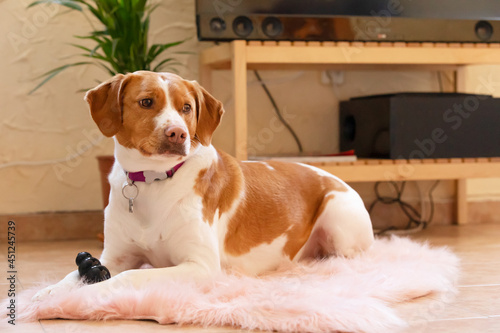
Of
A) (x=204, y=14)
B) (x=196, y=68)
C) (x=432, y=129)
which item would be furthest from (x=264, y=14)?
(x=432, y=129)

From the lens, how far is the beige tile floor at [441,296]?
1440 mm

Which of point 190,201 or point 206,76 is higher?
point 206,76

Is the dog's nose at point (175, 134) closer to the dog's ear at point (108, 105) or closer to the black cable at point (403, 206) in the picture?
the dog's ear at point (108, 105)

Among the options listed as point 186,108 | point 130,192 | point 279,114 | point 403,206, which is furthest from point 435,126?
point 130,192

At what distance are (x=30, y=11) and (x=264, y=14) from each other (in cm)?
111

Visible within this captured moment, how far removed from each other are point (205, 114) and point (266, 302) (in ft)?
1.92

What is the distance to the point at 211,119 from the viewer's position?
181 cm

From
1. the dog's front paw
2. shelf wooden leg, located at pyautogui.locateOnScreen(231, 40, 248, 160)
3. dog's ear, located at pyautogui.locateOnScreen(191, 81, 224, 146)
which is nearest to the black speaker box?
shelf wooden leg, located at pyautogui.locateOnScreen(231, 40, 248, 160)

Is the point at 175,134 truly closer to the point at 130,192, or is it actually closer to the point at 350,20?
the point at 130,192

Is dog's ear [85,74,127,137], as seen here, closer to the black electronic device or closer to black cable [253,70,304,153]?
the black electronic device

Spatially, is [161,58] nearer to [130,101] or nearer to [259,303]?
[130,101]

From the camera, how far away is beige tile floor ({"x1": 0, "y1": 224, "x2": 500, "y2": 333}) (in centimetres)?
144

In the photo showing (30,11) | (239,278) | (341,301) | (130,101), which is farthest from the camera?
(30,11)

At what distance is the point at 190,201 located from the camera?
1745 millimetres
